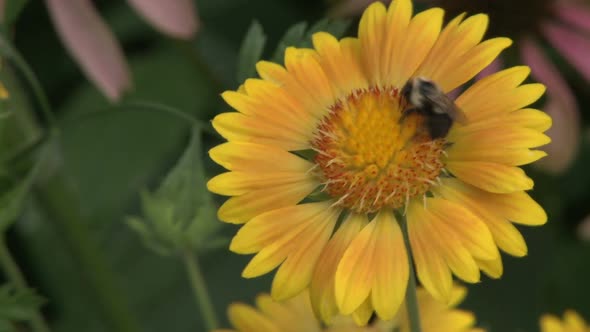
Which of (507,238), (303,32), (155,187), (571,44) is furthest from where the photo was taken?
(155,187)

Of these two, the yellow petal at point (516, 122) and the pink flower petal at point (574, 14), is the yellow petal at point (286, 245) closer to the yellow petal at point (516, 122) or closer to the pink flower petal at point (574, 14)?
the yellow petal at point (516, 122)

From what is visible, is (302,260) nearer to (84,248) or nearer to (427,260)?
(427,260)

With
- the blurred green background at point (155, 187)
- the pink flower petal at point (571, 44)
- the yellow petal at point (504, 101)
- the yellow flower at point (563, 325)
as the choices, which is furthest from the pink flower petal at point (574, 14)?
the yellow petal at point (504, 101)

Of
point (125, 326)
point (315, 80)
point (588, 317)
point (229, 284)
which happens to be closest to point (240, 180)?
point (315, 80)

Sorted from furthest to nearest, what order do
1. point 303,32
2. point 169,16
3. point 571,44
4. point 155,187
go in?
point 155,187 → point 571,44 → point 169,16 → point 303,32

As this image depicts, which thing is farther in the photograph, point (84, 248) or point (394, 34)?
point (84, 248)

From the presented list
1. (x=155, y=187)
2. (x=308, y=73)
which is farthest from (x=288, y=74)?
(x=155, y=187)
